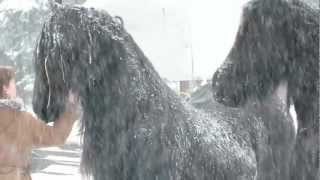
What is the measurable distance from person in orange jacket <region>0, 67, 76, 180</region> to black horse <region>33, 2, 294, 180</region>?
2.48 feet

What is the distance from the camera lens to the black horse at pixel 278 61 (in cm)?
171

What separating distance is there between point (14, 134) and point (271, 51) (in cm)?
126

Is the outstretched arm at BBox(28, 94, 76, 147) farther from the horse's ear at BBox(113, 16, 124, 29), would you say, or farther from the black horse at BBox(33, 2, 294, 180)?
the horse's ear at BBox(113, 16, 124, 29)

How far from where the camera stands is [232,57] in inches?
70.6

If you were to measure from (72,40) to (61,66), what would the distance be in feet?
0.26

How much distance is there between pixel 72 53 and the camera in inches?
55.6

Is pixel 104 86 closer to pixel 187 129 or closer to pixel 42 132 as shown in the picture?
pixel 187 129

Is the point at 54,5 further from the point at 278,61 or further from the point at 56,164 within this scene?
the point at 56,164

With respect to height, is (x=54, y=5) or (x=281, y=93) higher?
(x=54, y=5)

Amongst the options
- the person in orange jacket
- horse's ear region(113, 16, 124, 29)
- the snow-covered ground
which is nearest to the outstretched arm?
the person in orange jacket

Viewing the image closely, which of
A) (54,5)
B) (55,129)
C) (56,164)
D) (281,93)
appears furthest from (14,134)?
(56,164)

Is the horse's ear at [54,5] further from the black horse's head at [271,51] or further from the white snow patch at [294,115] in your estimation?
the white snow patch at [294,115]

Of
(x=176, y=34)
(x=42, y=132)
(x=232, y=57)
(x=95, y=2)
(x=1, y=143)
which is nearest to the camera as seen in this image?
(x=95, y=2)

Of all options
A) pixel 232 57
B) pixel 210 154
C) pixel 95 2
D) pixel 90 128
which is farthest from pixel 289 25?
pixel 90 128
